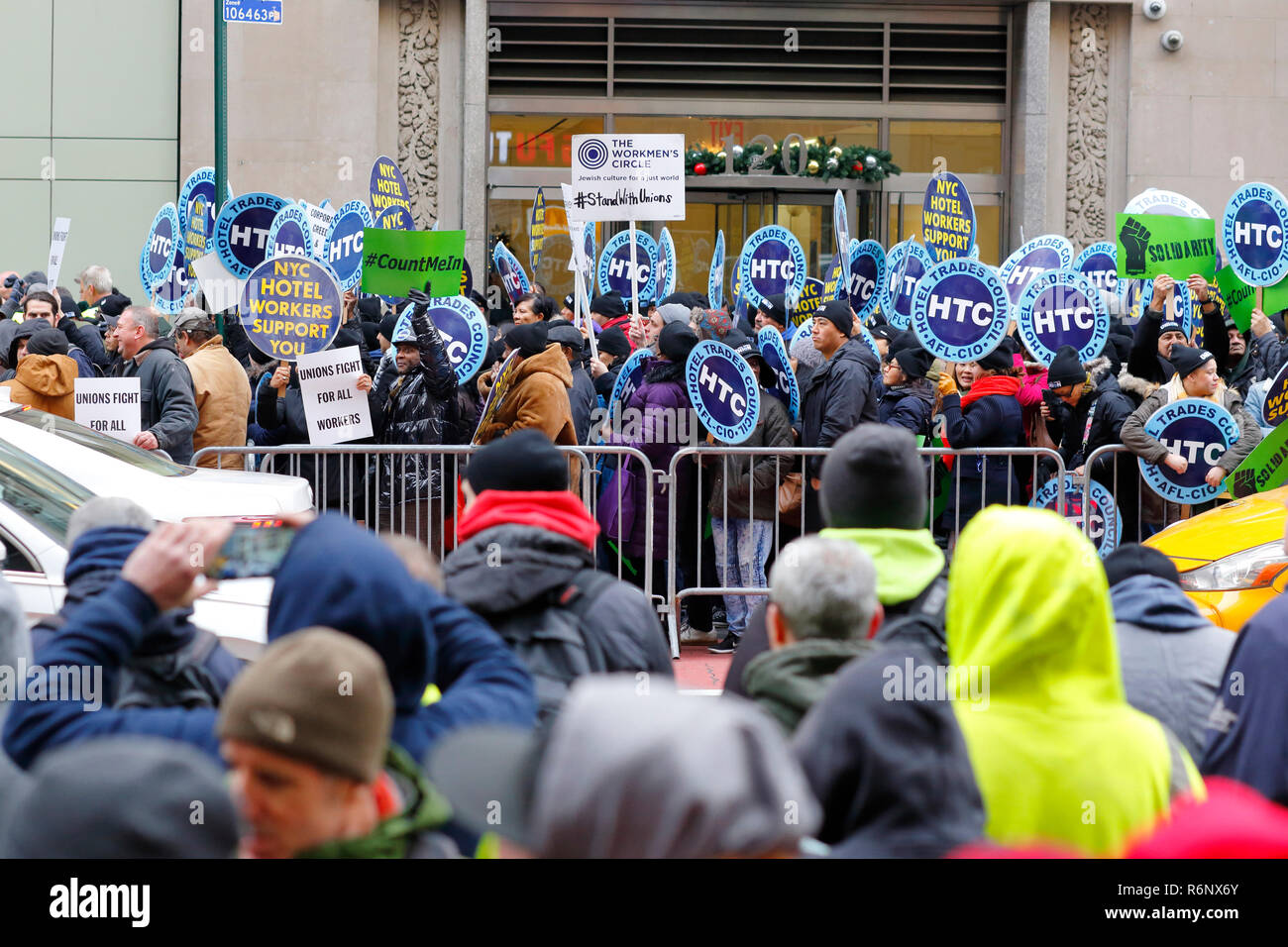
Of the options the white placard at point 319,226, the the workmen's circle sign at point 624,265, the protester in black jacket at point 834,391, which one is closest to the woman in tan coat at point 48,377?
the white placard at point 319,226

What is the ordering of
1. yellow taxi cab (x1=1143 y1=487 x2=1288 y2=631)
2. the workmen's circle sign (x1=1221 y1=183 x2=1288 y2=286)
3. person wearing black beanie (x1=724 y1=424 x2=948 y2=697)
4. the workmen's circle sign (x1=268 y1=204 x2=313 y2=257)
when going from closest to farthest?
person wearing black beanie (x1=724 y1=424 x2=948 y2=697) → yellow taxi cab (x1=1143 y1=487 x2=1288 y2=631) → the workmen's circle sign (x1=268 y1=204 x2=313 y2=257) → the workmen's circle sign (x1=1221 y1=183 x2=1288 y2=286)

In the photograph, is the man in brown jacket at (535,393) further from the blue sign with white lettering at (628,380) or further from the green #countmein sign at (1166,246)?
the green #countmein sign at (1166,246)

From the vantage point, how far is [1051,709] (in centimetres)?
288

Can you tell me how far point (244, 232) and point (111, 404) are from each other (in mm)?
1735

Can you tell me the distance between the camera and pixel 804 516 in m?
9.03

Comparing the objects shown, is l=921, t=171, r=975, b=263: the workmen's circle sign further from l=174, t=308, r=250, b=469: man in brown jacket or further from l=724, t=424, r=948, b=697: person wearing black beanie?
l=724, t=424, r=948, b=697: person wearing black beanie

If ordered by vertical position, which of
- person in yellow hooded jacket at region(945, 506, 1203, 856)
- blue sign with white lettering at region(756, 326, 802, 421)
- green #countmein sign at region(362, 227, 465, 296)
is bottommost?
person in yellow hooded jacket at region(945, 506, 1203, 856)

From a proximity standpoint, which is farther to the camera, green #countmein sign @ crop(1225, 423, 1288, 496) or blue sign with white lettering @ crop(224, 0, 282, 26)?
blue sign with white lettering @ crop(224, 0, 282, 26)

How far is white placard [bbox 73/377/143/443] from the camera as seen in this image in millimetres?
8539

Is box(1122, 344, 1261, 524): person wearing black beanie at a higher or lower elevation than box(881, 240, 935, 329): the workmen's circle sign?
lower

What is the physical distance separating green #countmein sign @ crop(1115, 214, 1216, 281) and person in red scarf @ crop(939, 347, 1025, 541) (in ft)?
7.25

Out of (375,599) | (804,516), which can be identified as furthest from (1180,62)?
(375,599)

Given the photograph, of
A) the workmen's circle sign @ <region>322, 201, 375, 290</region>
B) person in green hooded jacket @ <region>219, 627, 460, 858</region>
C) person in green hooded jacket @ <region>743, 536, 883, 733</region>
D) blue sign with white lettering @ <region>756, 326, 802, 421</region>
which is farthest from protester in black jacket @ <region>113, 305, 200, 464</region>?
person in green hooded jacket @ <region>219, 627, 460, 858</region>
